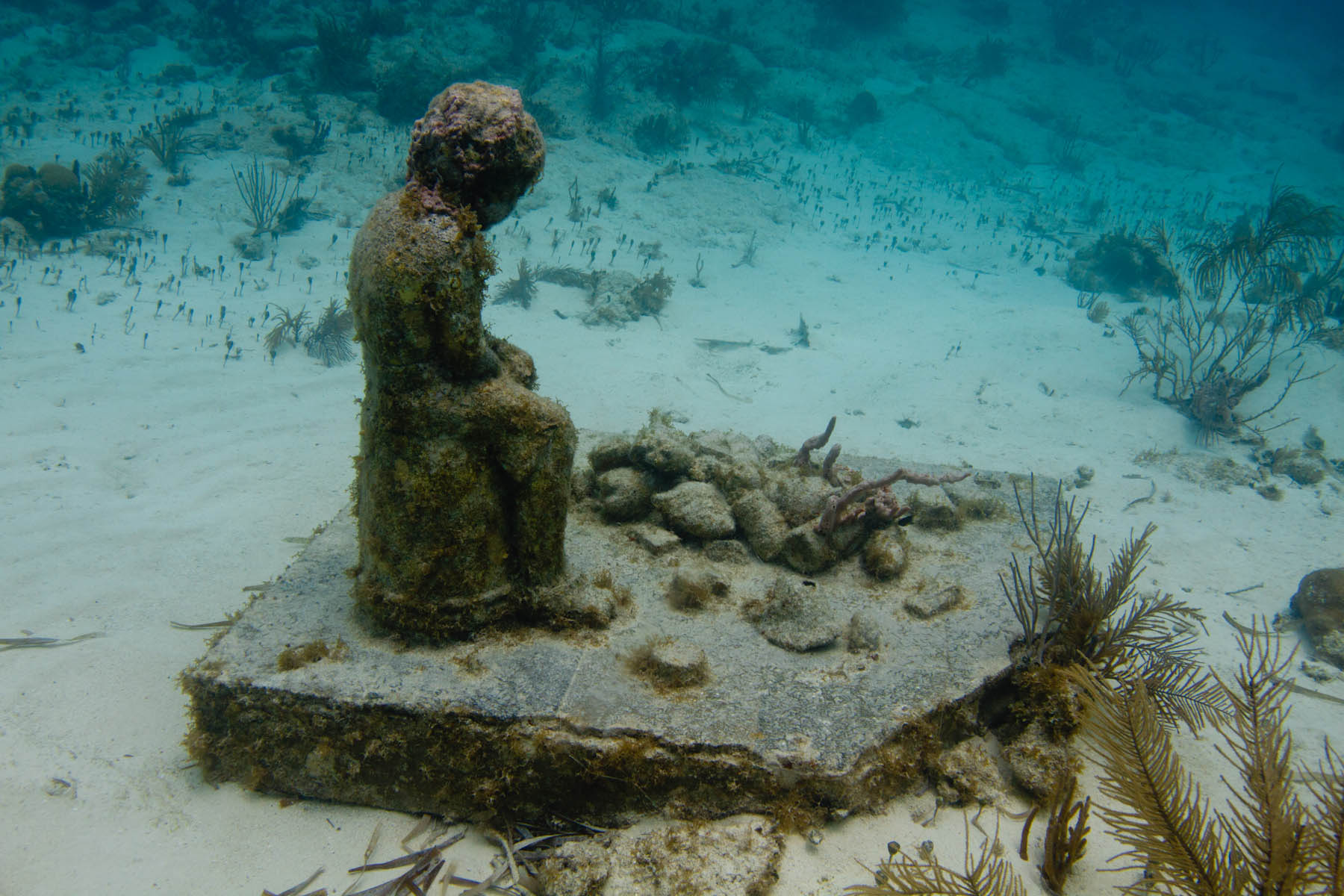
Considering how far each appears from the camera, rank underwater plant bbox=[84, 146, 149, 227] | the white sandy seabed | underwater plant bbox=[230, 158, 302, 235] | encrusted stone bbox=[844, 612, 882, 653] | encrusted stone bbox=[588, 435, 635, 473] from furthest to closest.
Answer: underwater plant bbox=[230, 158, 302, 235]
underwater plant bbox=[84, 146, 149, 227]
encrusted stone bbox=[588, 435, 635, 473]
encrusted stone bbox=[844, 612, 882, 653]
the white sandy seabed

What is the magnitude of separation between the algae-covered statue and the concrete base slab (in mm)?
333

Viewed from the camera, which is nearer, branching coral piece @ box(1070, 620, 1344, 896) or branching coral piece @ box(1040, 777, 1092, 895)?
branching coral piece @ box(1070, 620, 1344, 896)

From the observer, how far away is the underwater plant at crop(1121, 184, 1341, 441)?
355 inches

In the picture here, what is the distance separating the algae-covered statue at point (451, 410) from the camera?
265 cm

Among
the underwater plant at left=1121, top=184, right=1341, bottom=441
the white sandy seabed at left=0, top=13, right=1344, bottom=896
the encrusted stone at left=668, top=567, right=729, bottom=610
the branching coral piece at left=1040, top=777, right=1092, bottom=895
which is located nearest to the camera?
the branching coral piece at left=1040, top=777, right=1092, bottom=895

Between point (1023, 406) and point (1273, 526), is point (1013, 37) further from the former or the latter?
Result: point (1273, 526)

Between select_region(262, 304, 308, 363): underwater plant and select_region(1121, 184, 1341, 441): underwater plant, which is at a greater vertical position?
select_region(1121, 184, 1341, 441): underwater plant

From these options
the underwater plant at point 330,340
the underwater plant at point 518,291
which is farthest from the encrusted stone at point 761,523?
the underwater plant at point 518,291

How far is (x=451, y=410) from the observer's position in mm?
2852

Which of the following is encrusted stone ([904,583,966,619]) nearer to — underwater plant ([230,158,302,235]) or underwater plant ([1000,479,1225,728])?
underwater plant ([1000,479,1225,728])

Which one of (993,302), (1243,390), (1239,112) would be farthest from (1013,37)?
(1243,390)

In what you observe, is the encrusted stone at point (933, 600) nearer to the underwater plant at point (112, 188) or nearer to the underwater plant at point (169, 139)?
the underwater plant at point (112, 188)

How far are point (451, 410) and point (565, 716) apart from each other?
143 centimetres

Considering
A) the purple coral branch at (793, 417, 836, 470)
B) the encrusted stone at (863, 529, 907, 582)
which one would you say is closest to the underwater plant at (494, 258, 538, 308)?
the purple coral branch at (793, 417, 836, 470)
